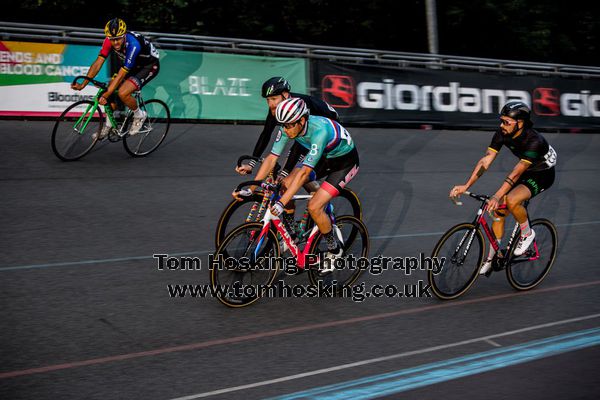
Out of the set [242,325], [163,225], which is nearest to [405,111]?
[163,225]

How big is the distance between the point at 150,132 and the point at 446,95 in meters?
8.95

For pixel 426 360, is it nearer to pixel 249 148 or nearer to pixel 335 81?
pixel 249 148

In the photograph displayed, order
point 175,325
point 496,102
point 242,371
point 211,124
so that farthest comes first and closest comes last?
1. point 496,102
2. point 211,124
3. point 175,325
4. point 242,371

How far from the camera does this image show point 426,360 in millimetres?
5402

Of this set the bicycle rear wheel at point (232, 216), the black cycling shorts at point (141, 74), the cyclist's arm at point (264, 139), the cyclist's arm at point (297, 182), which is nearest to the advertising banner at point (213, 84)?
the black cycling shorts at point (141, 74)

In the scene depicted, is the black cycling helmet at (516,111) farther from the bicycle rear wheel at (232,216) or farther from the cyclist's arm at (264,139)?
the bicycle rear wheel at (232,216)

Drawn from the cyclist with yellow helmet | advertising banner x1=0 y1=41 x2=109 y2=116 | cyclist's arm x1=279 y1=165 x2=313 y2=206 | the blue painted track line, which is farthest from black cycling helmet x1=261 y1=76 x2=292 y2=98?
advertising banner x1=0 y1=41 x2=109 y2=116

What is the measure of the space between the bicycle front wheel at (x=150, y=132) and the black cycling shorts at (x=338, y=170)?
551 centimetres

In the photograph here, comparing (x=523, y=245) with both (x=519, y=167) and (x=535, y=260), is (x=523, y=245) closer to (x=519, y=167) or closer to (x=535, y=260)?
(x=535, y=260)

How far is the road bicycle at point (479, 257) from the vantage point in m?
6.73

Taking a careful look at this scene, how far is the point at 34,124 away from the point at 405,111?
29.0 ft

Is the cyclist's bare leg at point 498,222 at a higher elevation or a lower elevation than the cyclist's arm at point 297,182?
lower

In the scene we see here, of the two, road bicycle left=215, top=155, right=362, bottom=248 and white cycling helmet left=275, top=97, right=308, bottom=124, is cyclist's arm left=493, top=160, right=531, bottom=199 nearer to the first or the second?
road bicycle left=215, top=155, right=362, bottom=248

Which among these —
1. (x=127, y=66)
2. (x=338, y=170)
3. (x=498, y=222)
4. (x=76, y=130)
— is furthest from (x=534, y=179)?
(x=76, y=130)
